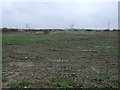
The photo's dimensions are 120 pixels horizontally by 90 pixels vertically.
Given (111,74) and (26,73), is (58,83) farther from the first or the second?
(111,74)

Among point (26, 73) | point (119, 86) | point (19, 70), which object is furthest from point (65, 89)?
point (19, 70)

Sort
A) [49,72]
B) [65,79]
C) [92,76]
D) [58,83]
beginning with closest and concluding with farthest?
1. [58,83]
2. [65,79]
3. [92,76]
4. [49,72]

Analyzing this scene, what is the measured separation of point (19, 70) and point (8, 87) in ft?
7.43

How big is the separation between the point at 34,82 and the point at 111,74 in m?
3.10

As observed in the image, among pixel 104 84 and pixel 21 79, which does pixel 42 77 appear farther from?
pixel 104 84

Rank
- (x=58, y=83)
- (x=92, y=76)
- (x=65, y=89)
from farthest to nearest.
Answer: (x=92, y=76) < (x=58, y=83) < (x=65, y=89)

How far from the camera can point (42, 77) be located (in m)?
6.61

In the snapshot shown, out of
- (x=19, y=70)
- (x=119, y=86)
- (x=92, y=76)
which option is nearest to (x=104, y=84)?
(x=119, y=86)

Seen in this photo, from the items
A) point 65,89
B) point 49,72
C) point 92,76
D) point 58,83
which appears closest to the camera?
point 65,89

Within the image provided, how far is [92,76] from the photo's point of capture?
22.5 ft

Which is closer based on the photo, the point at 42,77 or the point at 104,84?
the point at 104,84

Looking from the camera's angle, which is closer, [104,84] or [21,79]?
[104,84]

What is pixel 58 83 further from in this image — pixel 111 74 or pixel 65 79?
pixel 111 74

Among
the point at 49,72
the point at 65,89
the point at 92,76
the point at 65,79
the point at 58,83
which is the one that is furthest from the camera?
the point at 49,72
